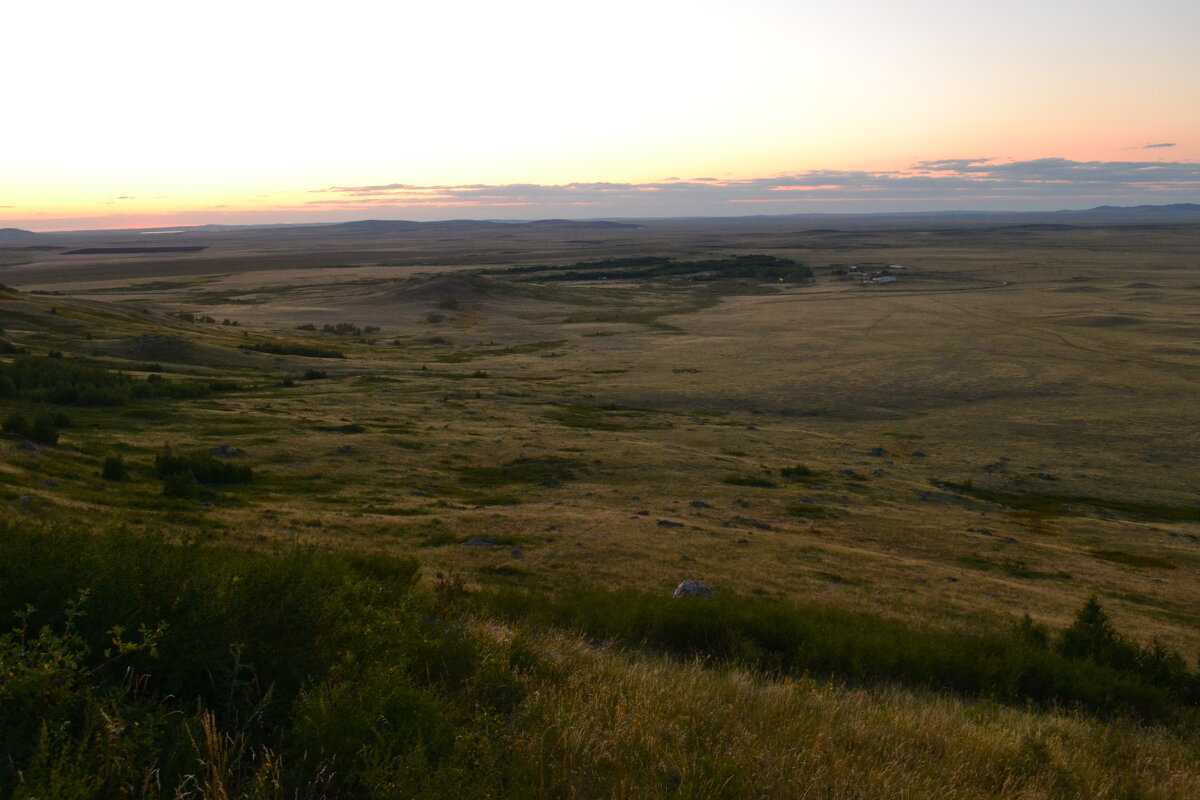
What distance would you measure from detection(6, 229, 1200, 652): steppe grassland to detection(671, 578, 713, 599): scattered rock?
0.84 metres

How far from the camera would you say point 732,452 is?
120 ft

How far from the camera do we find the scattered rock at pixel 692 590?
15.7 m

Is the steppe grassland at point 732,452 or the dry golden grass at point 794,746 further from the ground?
the dry golden grass at point 794,746

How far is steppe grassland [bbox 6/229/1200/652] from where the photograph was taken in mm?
19203

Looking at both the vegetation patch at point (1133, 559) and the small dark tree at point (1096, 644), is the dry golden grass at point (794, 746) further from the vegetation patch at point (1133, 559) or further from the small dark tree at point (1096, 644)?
the vegetation patch at point (1133, 559)

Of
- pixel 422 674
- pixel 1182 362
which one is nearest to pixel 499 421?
pixel 422 674

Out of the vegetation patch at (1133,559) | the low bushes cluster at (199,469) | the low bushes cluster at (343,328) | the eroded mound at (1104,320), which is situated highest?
the low bushes cluster at (343,328)

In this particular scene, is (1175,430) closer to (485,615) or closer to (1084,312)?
(485,615)

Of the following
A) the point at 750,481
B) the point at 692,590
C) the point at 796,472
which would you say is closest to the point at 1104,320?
the point at 796,472

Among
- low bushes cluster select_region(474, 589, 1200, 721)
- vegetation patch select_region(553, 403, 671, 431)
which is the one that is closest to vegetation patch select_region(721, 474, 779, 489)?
vegetation patch select_region(553, 403, 671, 431)

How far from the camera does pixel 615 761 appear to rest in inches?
251

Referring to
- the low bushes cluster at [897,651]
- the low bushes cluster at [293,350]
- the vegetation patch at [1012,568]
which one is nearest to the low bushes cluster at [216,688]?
the low bushes cluster at [897,651]

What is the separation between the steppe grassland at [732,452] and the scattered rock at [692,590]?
842mm

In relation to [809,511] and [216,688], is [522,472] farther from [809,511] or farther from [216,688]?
[216,688]
